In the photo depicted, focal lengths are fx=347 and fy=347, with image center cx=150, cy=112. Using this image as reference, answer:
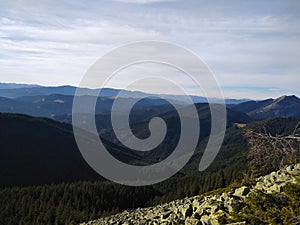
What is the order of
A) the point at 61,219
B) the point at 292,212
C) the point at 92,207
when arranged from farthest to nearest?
the point at 92,207
the point at 61,219
the point at 292,212

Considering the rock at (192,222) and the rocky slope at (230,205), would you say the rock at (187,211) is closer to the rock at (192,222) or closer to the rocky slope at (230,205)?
the rocky slope at (230,205)

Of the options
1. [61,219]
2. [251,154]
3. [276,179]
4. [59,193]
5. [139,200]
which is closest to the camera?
[251,154]

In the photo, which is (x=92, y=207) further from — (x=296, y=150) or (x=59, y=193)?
(x=296, y=150)

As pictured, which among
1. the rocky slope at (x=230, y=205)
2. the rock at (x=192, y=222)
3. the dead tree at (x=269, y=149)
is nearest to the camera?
the dead tree at (x=269, y=149)

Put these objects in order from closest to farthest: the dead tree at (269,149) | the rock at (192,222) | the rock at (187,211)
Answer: the dead tree at (269,149), the rock at (192,222), the rock at (187,211)

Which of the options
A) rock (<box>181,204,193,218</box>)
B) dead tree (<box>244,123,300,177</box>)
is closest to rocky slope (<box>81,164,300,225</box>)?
rock (<box>181,204,193,218</box>)

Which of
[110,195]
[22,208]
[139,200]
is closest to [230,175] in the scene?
[139,200]

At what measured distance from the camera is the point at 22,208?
13300cm

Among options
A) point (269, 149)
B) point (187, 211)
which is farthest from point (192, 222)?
point (269, 149)

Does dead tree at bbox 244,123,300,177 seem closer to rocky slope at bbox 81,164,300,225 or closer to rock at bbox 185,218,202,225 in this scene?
rocky slope at bbox 81,164,300,225

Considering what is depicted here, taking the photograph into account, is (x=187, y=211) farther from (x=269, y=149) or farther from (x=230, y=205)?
(x=269, y=149)

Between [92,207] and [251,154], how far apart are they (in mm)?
122618

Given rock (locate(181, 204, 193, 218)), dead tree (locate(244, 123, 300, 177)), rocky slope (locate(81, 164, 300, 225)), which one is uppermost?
dead tree (locate(244, 123, 300, 177))

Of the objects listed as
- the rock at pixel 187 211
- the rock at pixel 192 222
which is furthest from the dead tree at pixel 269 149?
the rock at pixel 187 211
